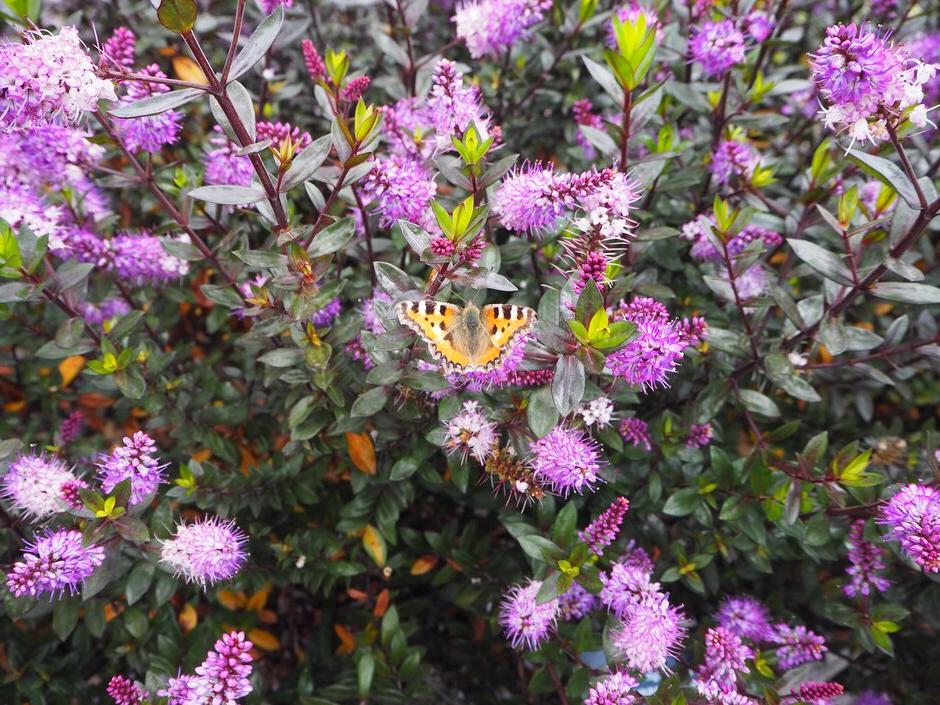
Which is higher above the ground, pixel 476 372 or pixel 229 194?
pixel 229 194

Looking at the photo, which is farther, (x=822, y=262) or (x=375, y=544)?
(x=375, y=544)

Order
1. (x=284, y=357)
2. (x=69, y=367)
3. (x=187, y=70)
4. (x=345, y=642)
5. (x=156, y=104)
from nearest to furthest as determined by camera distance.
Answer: (x=156, y=104) < (x=284, y=357) < (x=345, y=642) < (x=69, y=367) < (x=187, y=70)

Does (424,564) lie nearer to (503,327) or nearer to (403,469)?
(403,469)

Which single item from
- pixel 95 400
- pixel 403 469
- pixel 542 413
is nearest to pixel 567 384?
pixel 542 413

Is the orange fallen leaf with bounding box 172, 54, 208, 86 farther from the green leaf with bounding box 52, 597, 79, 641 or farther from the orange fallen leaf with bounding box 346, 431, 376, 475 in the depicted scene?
the green leaf with bounding box 52, 597, 79, 641

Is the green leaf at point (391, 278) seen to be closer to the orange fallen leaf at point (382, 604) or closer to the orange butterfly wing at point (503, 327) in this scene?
the orange butterfly wing at point (503, 327)

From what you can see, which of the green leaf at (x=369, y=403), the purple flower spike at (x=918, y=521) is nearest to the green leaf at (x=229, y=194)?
the green leaf at (x=369, y=403)

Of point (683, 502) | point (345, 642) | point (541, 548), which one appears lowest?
point (345, 642)

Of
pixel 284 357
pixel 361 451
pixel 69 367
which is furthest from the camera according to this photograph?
pixel 69 367
